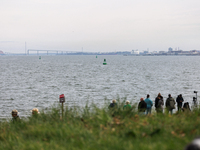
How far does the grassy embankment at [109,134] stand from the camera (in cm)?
655

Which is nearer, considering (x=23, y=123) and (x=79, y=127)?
(x=79, y=127)

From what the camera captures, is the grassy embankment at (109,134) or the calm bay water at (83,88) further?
the calm bay water at (83,88)

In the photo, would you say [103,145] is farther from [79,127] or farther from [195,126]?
[195,126]

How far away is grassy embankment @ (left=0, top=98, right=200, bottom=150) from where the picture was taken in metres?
6.55

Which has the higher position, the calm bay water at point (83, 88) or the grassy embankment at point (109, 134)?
the grassy embankment at point (109, 134)

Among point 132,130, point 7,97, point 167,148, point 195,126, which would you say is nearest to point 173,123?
point 195,126

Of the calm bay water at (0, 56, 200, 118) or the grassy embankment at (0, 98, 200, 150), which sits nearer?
the grassy embankment at (0, 98, 200, 150)

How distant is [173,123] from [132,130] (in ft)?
4.41

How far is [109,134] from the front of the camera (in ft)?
24.0

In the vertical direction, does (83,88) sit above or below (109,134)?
below

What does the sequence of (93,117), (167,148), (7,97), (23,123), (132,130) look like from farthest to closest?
1. (7,97)
2. (23,123)
3. (93,117)
4. (132,130)
5. (167,148)

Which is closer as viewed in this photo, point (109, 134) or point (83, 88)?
point (109, 134)

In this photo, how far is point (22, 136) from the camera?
8.34 m

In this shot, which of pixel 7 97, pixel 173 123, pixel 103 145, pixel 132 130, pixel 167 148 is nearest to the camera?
pixel 167 148
